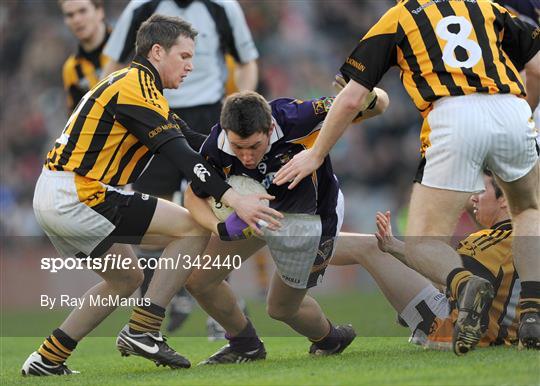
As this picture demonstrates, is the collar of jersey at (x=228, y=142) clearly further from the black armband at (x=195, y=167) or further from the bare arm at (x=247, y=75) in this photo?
the bare arm at (x=247, y=75)

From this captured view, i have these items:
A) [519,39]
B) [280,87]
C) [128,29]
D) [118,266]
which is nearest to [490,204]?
[519,39]

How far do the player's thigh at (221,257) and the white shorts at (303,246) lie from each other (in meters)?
0.16

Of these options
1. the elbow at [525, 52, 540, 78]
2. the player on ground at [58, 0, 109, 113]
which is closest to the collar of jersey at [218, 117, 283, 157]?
the elbow at [525, 52, 540, 78]

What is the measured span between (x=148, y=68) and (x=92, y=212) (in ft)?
2.68

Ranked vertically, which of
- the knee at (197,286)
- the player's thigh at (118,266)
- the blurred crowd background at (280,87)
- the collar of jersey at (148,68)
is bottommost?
the blurred crowd background at (280,87)

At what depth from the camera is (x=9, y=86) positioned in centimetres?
1612

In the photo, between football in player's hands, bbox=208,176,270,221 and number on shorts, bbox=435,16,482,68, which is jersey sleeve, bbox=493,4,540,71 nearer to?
number on shorts, bbox=435,16,482,68

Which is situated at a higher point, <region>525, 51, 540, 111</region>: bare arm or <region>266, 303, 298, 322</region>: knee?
<region>525, 51, 540, 111</region>: bare arm

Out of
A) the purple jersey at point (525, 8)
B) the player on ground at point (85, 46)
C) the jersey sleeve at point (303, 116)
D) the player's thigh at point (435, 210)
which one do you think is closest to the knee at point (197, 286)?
the jersey sleeve at point (303, 116)

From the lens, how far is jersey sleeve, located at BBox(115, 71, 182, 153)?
527 cm

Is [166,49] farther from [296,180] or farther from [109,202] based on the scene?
[296,180]

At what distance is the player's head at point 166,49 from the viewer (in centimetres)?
565

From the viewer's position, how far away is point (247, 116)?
5051 millimetres

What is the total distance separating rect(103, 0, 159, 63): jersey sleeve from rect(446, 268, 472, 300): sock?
389cm
